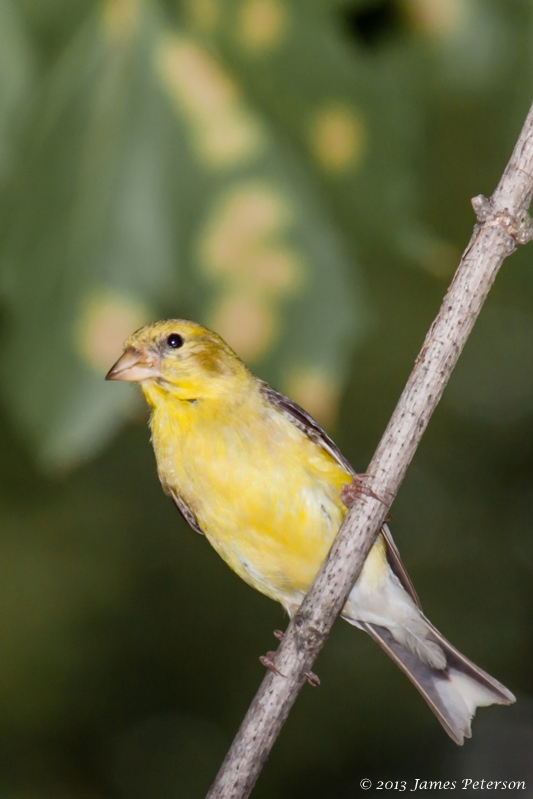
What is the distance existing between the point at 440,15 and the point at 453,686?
204cm

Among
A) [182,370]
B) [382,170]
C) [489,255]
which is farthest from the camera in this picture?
[182,370]

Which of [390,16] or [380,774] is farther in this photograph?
[380,774]

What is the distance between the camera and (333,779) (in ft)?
25.8

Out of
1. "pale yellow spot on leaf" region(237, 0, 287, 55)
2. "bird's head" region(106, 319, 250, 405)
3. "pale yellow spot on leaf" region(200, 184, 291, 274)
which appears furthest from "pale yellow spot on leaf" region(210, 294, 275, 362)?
"bird's head" region(106, 319, 250, 405)

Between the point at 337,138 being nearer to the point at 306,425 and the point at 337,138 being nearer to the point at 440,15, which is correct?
the point at 440,15

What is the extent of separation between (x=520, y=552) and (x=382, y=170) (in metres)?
8.18

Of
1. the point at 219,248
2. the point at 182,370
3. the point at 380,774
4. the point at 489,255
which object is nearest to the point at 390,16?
the point at 219,248

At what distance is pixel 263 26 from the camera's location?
1.12 m

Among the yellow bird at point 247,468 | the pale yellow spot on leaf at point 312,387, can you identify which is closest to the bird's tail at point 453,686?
the yellow bird at point 247,468

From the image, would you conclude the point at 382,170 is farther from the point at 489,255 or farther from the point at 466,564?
the point at 466,564

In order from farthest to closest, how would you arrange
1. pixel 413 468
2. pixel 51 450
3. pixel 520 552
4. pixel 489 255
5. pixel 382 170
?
pixel 520 552 < pixel 413 468 < pixel 489 255 < pixel 382 170 < pixel 51 450

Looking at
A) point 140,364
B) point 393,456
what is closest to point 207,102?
point 393,456

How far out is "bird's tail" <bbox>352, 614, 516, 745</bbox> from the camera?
230 centimetres

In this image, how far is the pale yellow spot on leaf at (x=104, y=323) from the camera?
95 centimetres
